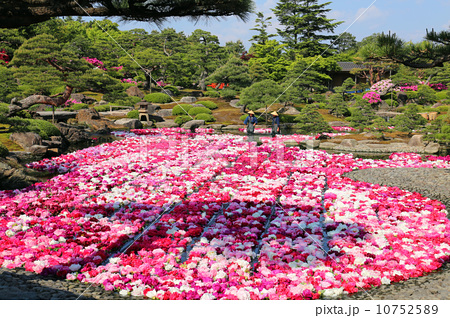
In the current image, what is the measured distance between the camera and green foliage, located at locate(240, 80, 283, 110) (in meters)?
28.9

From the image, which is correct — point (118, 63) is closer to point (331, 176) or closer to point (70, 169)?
point (70, 169)

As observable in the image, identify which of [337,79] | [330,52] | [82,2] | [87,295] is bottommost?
[87,295]

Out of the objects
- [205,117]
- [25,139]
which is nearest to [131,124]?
[205,117]

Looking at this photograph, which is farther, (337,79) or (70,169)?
(337,79)

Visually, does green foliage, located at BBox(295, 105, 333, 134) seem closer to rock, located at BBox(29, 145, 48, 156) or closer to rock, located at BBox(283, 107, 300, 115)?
rock, located at BBox(283, 107, 300, 115)

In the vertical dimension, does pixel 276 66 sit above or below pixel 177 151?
above

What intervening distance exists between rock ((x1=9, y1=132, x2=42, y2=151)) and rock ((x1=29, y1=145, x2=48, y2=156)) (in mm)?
306

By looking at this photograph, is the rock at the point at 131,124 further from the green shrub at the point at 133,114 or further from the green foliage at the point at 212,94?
the green foliage at the point at 212,94

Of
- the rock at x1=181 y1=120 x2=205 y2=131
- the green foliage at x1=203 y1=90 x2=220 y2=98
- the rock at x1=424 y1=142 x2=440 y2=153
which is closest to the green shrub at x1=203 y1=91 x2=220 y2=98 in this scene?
the green foliage at x1=203 y1=90 x2=220 y2=98

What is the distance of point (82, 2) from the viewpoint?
5543 millimetres

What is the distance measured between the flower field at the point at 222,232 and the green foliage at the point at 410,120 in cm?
1233

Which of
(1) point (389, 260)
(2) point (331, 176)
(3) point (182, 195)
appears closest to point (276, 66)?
(2) point (331, 176)

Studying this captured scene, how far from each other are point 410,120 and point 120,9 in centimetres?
1951

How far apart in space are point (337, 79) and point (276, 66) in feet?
34.6
